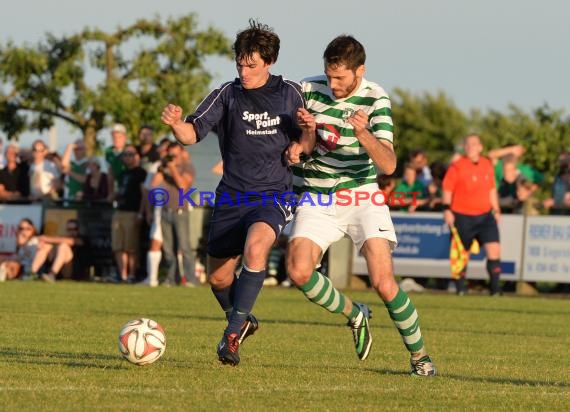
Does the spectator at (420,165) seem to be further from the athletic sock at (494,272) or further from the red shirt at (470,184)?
the athletic sock at (494,272)

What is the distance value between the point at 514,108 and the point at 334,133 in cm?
7312

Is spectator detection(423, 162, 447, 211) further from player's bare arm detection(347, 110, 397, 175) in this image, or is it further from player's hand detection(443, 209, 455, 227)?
player's bare arm detection(347, 110, 397, 175)

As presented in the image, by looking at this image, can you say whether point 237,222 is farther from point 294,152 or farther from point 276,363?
point 276,363

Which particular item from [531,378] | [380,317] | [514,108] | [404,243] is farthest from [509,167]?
[514,108]

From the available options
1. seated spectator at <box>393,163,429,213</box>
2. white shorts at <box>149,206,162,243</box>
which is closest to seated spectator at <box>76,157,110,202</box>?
white shorts at <box>149,206,162,243</box>

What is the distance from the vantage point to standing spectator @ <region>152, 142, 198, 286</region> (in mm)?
21734

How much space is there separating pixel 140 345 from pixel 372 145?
2000mm

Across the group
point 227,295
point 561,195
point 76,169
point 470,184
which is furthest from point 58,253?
point 227,295

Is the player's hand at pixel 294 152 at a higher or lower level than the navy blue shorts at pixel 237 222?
higher

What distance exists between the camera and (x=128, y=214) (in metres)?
23.2

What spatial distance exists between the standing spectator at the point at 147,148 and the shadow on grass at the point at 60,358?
488 inches

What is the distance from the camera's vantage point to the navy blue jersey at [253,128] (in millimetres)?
9719

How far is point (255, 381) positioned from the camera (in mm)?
8508

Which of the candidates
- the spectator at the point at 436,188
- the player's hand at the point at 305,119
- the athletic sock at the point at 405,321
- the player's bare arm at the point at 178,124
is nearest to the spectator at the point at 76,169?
the spectator at the point at 436,188
